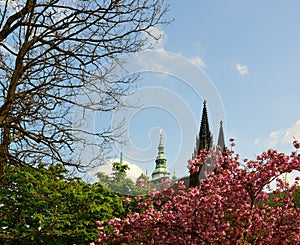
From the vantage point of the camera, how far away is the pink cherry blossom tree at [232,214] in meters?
8.70

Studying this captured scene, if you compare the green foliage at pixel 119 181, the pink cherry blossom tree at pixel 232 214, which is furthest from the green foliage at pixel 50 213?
the pink cherry blossom tree at pixel 232 214

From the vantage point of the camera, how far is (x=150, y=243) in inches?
373

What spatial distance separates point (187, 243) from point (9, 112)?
14.9 ft

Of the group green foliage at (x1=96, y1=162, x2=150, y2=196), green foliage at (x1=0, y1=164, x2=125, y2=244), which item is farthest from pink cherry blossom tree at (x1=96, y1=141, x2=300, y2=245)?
green foliage at (x1=0, y1=164, x2=125, y2=244)

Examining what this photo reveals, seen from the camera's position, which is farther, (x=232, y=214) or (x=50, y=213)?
(x=50, y=213)

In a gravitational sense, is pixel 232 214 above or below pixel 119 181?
below

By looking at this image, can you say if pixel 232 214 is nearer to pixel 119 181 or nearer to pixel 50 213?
pixel 50 213

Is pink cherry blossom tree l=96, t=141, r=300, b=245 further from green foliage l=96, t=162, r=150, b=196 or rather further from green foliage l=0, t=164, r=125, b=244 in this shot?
green foliage l=0, t=164, r=125, b=244

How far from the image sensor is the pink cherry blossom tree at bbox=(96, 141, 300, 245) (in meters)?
8.70

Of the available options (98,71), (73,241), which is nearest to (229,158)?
(98,71)

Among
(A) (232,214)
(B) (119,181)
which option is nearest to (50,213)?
(B) (119,181)

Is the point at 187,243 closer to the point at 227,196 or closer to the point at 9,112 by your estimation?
the point at 227,196

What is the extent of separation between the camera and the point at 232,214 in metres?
8.80

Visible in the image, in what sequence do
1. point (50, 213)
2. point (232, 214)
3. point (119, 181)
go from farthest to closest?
point (119, 181) < point (50, 213) < point (232, 214)
